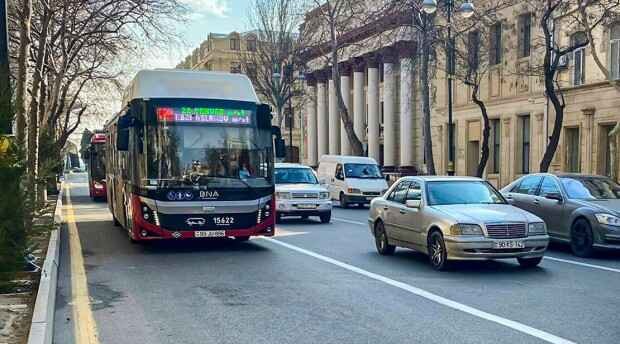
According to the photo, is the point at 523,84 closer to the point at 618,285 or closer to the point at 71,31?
the point at 71,31

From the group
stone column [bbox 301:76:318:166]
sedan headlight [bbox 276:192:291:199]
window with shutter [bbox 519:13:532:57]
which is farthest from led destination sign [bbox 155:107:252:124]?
stone column [bbox 301:76:318:166]

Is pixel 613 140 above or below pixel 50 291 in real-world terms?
above

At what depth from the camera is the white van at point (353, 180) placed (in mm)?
26719

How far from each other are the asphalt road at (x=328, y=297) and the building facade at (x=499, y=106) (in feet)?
35.1

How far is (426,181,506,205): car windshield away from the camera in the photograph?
10.9 m

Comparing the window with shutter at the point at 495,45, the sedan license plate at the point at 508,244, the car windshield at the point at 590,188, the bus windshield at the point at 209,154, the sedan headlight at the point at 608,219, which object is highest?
the window with shutter at the point at 495,45

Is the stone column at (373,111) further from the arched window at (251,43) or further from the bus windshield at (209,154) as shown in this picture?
the bus windshield at (209,154)

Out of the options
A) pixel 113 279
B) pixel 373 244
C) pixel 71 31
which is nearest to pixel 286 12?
pixel 71 31

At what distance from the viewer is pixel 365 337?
6324 mm

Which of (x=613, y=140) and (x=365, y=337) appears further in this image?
(x=613, y=140)

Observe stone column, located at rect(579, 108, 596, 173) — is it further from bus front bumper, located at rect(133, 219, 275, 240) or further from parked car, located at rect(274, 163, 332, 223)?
bus front bumper, located at rect(133, 219, 275, 240)

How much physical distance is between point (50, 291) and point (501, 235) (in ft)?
20.7

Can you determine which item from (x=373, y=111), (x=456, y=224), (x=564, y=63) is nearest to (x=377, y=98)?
(x=373, y=111)

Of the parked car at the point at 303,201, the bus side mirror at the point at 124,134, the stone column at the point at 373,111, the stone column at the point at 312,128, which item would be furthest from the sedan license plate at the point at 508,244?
the stone column at the point at 312,128
